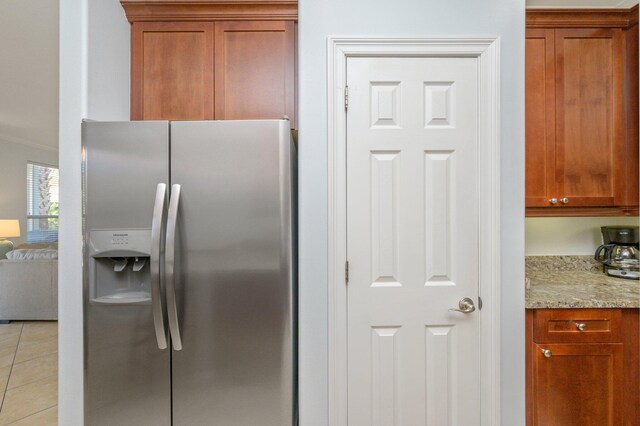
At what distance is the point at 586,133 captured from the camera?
1.81 m

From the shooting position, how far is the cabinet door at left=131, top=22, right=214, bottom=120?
1713 millimetres

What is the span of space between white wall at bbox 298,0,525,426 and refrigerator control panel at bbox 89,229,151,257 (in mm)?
685

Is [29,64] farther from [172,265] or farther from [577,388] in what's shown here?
[577,388]

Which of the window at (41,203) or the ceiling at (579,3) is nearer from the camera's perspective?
the ceiling at (579,3)

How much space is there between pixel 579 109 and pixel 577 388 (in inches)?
59.1

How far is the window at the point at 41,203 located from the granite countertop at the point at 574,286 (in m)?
7.74

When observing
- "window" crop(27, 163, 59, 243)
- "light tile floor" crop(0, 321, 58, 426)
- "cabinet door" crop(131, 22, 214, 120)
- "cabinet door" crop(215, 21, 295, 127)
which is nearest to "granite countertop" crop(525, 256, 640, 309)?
"cabinet door" crop(215, 21, 295, 127)

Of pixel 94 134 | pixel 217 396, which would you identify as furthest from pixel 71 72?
pixel 217 396

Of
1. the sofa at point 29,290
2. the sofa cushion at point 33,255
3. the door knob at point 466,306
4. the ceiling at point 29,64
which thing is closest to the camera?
the door knob at point 466,306

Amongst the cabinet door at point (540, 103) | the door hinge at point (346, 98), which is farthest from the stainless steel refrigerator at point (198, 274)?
the cabinet door at point (540, 103)

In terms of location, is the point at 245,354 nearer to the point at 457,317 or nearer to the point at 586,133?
the point at 457,317

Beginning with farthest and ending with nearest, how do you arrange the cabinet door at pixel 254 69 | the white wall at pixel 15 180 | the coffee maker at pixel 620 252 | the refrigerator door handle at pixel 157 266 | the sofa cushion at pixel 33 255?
the white wall at pixel 15 180 → the sofa cushion at pixel 33 255 → the coffee maker at pixel 620 252 → the cabinet door at pixel 254 69 → the refrigerator door handle at pixel 157 266

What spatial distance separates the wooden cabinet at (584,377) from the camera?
1.47 meters

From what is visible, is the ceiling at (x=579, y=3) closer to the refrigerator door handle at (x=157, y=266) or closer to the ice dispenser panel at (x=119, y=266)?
the refrigerator door handle at (x=157, y=266)
